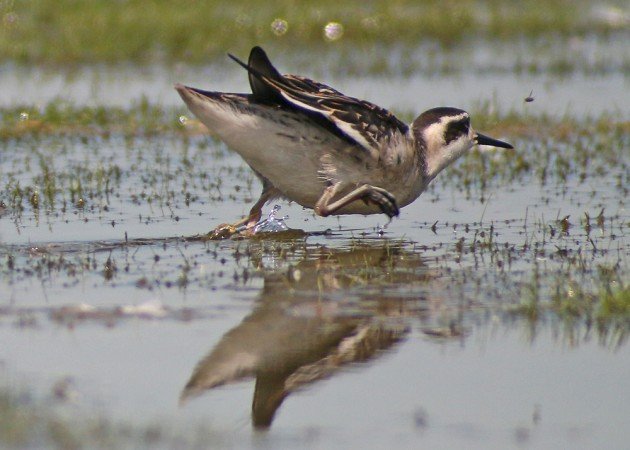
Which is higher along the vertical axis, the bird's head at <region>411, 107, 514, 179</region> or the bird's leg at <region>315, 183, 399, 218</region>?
the bird's head at <region>411, 107, 514, 179</region>

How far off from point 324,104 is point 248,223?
1108 millimetres

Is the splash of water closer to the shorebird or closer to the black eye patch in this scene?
the shorebird

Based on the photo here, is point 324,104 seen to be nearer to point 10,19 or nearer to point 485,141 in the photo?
point 485,141

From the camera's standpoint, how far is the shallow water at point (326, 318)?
507 centimetres

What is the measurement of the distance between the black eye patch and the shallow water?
60 cm

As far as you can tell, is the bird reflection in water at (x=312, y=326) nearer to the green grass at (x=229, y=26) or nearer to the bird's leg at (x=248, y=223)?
the bird's leg at (x=248, y=223)

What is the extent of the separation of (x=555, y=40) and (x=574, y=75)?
3.34 metres

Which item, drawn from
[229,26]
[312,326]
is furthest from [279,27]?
[312,326]

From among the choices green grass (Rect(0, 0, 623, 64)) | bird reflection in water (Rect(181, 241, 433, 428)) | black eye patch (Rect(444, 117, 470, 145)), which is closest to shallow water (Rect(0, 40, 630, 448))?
bird reflection in water (Rect(181, 241, 433, 428))

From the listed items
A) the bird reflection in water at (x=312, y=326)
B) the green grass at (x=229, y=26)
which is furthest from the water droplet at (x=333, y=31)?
the bird reflection in water at (x=312, y=326)

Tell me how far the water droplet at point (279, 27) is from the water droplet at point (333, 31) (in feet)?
2.03

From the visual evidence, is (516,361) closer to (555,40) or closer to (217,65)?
(217,65)

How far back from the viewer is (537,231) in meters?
8.83

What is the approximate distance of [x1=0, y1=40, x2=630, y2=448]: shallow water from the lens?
507 cm
